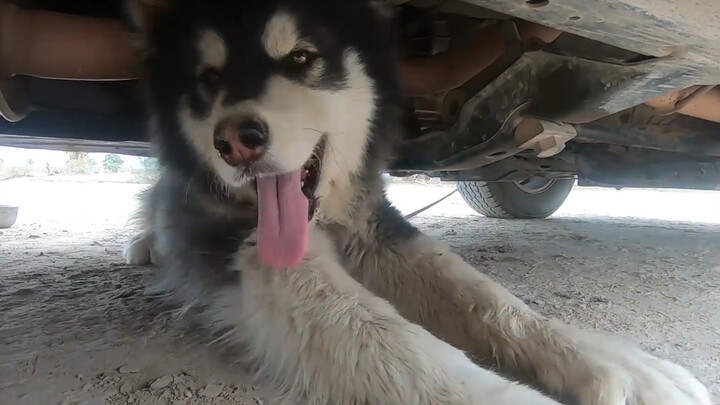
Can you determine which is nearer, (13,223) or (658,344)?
(658,344)

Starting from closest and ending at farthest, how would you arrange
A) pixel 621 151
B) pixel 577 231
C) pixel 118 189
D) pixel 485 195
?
pixel 621 151
pixel 577 231
pixel 485 195
pixel 118 189

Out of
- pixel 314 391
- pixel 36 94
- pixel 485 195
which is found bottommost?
pixel 314 391

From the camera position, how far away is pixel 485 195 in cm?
511

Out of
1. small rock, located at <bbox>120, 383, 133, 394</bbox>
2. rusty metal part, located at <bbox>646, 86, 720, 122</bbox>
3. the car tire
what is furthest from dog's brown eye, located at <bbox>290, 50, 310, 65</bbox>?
the car tire

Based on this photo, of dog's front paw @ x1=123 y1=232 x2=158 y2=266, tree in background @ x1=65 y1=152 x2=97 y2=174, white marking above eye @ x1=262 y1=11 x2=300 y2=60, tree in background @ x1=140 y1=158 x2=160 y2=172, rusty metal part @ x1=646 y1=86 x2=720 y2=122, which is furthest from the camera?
tree in background @ x1=65 y1=152 x2=97 y2=174

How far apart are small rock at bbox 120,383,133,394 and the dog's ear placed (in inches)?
41.6

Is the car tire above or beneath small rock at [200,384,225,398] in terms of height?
above

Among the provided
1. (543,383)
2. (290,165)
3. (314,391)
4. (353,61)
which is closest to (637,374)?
(543,383)

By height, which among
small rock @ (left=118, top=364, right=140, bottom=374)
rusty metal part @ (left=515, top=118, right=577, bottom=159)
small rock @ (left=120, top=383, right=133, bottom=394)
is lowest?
small rock @ (left=120, top=383, right=133, bottom=394)

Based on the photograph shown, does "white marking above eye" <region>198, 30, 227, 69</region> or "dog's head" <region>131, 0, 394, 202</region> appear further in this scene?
"white marking above eye" <region>198, 30, 227, 69</region>

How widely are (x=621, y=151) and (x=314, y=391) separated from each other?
2238 mm

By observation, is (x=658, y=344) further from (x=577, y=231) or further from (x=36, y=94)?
(x=577, y=231)

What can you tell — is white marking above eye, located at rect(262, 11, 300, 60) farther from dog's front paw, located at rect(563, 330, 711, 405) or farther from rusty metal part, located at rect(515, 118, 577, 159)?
dog's front paw, located at rect(563, 330, 711, 405)

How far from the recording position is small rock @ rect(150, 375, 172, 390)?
140 centimetres
